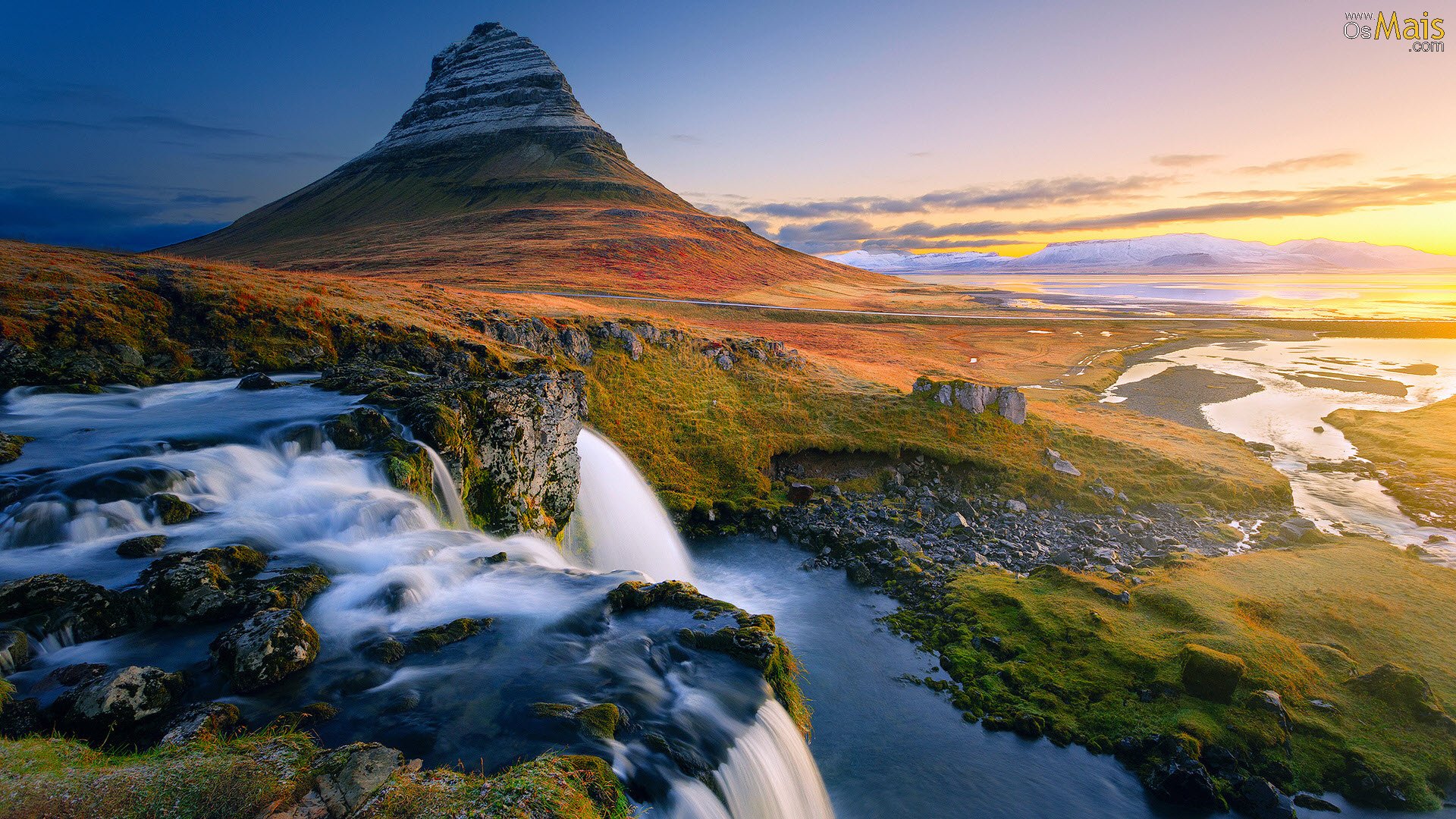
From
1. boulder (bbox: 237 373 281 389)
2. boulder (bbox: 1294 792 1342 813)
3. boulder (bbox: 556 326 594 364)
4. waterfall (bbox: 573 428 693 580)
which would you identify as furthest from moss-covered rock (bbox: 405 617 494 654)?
boulder (bbox: 556 326 594 364)

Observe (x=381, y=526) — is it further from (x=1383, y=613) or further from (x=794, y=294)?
(x=794, y=294)

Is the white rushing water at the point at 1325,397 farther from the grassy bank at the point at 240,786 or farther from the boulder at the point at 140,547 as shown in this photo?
the boulder at the point at 140,547

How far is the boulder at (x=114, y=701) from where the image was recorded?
909 cm

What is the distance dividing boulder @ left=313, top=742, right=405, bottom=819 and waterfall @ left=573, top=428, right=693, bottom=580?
16.0m

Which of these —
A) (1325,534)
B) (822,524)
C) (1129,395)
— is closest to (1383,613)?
(1325,534)

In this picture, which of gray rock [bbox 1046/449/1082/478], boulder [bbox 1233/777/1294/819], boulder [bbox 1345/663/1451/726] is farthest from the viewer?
gray rock [bbox 1046/449/1082/478]

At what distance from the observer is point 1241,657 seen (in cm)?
1820

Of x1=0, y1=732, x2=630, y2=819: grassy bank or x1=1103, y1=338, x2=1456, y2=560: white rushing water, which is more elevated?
x1=0, y1=732, x2=630, y2=819: grassy bank

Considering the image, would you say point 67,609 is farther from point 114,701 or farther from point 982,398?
point 982,398

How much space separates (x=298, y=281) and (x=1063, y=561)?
1604 inches

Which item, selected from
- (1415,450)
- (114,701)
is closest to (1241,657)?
(114,701)

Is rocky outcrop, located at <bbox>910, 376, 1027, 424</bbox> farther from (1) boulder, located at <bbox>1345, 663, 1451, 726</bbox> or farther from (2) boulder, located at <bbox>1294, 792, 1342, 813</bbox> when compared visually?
(2) boulder, located at <bbox>1294, 792, 1342, 813</bbox>

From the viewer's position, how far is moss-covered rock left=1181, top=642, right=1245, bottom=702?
17.1m

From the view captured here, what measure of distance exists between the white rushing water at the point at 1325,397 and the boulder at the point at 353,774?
3974 cm
